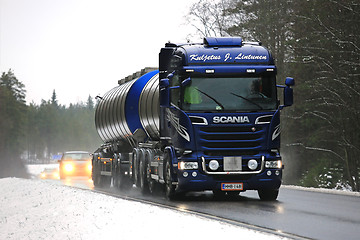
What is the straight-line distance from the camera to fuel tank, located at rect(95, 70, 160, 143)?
2094 cm

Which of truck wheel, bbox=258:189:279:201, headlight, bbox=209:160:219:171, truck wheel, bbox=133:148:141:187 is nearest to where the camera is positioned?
headlight, bbox=209:160:219:171

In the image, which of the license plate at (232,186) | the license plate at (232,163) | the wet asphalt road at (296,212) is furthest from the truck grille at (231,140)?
the wet asphalt road at (296,212)

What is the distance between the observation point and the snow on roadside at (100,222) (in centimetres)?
1066

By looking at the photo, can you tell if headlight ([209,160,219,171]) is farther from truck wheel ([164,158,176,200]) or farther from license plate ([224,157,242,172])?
truck wheel ([164,158,176,200])

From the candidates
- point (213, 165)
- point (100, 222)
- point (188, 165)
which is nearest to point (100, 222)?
point (100, 222)

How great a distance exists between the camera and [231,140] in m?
16.2

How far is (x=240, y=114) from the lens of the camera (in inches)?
634

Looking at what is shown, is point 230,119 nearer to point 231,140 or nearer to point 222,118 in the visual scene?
point 222,118

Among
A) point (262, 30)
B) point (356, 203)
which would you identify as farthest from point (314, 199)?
point (262, 30)

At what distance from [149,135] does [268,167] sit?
600 centimetres

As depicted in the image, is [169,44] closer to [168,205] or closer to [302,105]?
[168,205]

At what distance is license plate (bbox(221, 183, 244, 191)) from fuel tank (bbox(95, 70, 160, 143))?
13.6 ft

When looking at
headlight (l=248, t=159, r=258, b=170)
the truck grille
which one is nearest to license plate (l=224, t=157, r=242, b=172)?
the truck grille

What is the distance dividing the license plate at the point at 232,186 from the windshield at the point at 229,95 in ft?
5.67
